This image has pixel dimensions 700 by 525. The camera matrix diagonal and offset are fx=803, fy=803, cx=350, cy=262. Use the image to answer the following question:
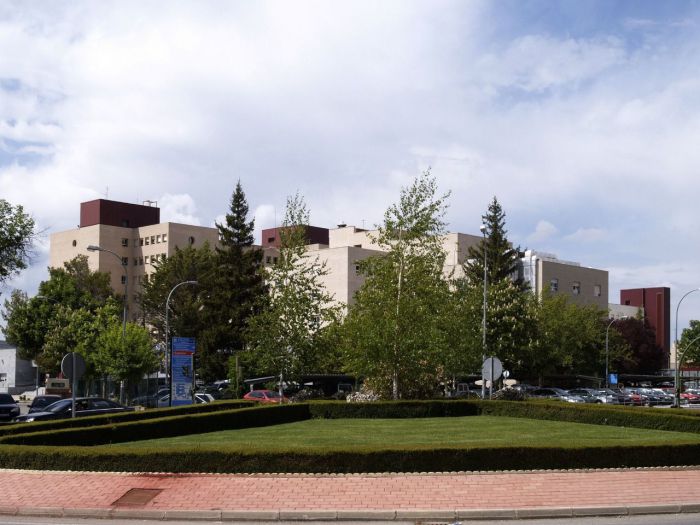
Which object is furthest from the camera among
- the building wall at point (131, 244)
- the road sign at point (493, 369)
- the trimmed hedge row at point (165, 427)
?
the building wall at point (131, 244)

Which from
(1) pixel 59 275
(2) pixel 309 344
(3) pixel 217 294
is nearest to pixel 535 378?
(3) pixel 217 294

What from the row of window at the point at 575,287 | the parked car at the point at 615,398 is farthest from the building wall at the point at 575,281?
the parked car at the point at 615,398

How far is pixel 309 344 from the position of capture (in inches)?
1725

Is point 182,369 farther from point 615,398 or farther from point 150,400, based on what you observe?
point 615,398

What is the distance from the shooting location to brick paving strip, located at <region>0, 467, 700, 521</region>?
13.4 meters

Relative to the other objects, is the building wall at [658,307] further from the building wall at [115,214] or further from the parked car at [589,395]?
the building wall at [115,214]

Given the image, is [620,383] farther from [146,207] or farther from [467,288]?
[146,207]

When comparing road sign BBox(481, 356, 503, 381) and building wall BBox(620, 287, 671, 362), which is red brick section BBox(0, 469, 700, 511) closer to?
road sign BBox(481, 356, 503, 381)

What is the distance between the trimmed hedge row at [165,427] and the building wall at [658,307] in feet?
307

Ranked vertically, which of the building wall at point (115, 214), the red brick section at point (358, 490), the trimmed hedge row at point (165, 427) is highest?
the building wall at point (115, 214)

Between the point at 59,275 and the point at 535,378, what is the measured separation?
4663 cm

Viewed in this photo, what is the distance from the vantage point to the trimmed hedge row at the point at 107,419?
21328 millimetres

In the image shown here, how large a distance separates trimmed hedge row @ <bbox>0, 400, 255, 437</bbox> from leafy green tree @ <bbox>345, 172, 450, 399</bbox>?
6.86 metres

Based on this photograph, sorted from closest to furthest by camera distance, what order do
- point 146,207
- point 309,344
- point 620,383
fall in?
point 309,344 < point 620,383 < point 146,207
